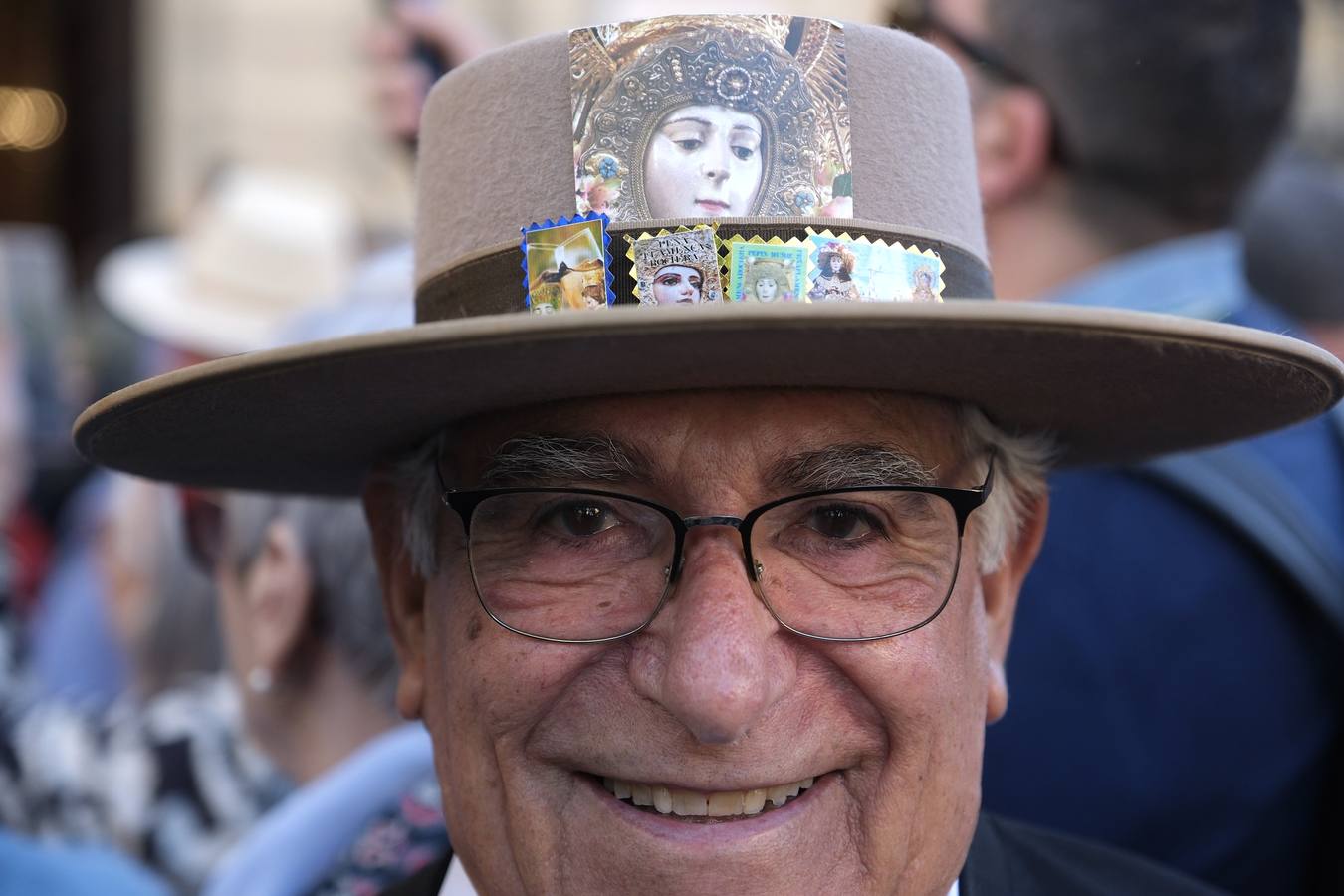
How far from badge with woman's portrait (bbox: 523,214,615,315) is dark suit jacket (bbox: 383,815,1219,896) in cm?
101

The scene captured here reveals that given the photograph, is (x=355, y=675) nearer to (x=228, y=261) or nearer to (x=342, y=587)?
(x=342, y=587)

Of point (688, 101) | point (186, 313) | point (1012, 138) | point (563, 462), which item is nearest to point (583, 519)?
point (563, 462)

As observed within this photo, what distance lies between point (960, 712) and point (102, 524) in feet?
13.6

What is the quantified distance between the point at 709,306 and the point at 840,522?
1.59 ft

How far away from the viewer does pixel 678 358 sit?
5.52ft

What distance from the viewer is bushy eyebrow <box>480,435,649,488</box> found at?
185 centimetres

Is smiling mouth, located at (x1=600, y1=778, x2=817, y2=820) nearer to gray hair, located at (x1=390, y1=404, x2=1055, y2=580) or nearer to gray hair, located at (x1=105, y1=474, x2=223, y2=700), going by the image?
gray hair, located at (x1=390, y1=404, x2=1055, y2=580)

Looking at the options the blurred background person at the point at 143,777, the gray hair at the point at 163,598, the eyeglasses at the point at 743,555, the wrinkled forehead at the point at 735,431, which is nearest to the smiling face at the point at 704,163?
the wrinkled forehead at the point at 735,431

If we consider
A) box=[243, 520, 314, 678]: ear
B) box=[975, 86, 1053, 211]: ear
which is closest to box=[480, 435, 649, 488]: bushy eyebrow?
box=[243, 520, 314, 678]: ear

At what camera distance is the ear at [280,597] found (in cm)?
292

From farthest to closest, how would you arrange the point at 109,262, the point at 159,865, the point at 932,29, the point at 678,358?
the point at 109,262 < the point at 159,865 < the point at 932,29 < the point at 678,358

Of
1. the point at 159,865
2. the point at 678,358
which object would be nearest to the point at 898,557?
the point at 678,358

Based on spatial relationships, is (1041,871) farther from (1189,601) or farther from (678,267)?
(678,267)

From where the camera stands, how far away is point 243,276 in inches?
214
